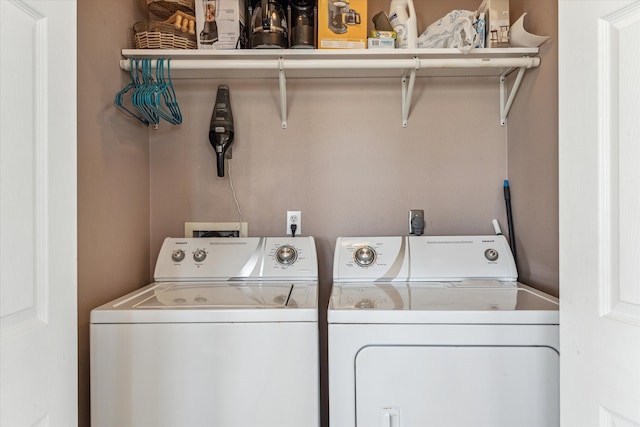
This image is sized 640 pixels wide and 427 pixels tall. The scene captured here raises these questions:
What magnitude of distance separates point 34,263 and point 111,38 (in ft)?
3.77

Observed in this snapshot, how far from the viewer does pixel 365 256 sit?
5.45ft

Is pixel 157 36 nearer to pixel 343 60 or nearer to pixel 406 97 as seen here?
pixel 343 60

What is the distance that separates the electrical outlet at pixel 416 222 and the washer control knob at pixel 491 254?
0.30 meters

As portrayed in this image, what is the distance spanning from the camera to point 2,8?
60 cm

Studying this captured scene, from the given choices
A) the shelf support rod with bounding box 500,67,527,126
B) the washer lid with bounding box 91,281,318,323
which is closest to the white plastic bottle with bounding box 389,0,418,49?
the shelf support rod with bounding box 500,67,527,126

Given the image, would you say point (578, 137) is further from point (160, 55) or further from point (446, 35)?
point (160, 55)

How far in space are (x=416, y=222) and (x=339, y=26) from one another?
3.01ft

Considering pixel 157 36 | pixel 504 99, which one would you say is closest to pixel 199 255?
pixel 157 36

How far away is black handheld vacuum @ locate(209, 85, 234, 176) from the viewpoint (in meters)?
1.77

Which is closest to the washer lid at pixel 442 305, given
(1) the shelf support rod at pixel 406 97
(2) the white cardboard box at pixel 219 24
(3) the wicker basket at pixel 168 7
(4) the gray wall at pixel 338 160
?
(4) the gray wall at pixel 338 160

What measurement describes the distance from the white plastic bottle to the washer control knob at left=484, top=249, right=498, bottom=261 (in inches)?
35.8

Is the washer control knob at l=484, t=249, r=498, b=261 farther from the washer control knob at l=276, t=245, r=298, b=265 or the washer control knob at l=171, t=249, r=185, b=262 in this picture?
the washer control knob at l=171, t=249, r=185, b=262

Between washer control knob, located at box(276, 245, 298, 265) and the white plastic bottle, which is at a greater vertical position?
the white plastic bottle

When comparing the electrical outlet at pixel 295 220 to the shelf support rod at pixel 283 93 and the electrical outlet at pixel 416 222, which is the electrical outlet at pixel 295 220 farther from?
the electrical outlet at pixel 416 222
